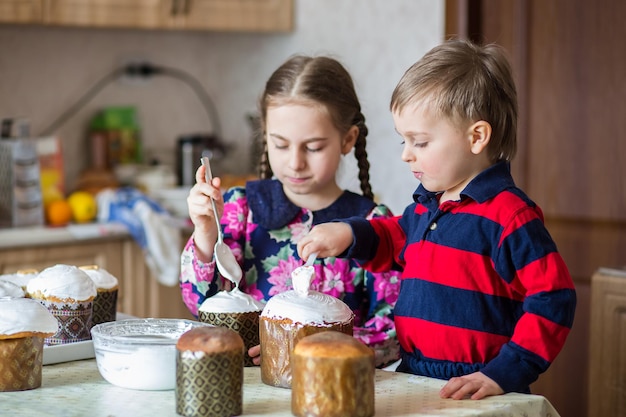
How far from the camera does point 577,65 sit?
9.45ft

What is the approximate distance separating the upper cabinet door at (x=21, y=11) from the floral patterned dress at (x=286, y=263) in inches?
56.2

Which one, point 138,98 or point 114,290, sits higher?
point 138,98

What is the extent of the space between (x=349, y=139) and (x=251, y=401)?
697mm

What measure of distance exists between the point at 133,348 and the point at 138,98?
2.40 m

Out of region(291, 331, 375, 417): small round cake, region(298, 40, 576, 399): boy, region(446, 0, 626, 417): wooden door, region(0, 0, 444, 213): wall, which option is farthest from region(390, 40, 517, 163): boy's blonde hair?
region(0, 0, 444, 213): wall

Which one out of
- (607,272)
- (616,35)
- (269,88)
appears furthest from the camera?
(616,35)

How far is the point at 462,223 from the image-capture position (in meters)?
1.40

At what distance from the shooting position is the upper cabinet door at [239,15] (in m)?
3.24

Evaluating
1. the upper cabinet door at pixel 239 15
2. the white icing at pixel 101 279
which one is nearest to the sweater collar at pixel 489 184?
the white icing at pixel 101 279

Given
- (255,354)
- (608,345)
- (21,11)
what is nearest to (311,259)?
(255,354)

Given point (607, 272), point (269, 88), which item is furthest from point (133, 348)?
point (607, 272)

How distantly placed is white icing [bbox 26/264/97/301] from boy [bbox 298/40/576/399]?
33cm

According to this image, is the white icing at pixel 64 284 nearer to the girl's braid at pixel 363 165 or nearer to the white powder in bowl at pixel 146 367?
the white powder in bowl at pixel 146 367

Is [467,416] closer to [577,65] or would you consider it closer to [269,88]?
[269,88]
